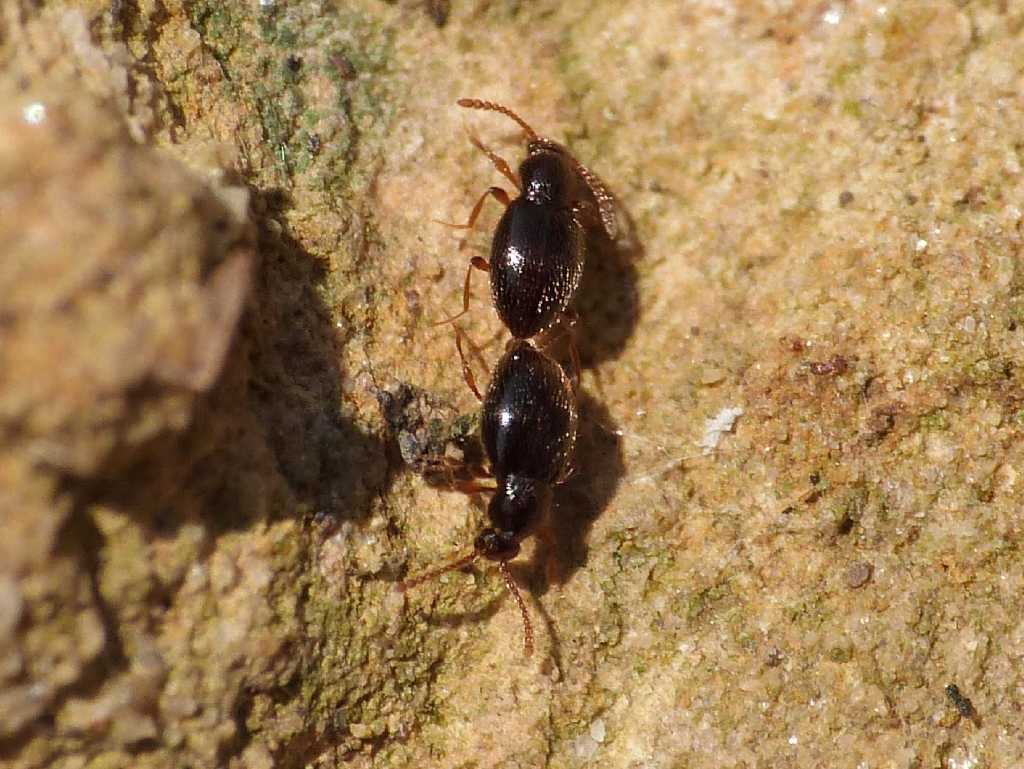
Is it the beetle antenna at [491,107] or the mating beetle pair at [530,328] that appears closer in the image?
the mating beetle pair at [530,328]

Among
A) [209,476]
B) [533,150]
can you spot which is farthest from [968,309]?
[209,476]

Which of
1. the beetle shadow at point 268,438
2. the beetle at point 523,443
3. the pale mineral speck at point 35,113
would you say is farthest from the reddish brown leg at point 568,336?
the pale mineral speck at point 35,113

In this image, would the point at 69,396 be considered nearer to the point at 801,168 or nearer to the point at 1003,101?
the point at 801,168

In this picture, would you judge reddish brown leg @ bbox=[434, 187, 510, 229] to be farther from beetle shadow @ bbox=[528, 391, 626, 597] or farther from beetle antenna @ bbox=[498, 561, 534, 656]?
beetle antenna @ bbox=[498, 561, 534, 656]

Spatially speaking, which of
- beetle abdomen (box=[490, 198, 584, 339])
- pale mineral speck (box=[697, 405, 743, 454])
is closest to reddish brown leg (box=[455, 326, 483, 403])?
beetle abdomen (box=[490, 198, 584, 339])

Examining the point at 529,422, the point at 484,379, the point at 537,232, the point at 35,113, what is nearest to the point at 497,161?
the point at 537,232

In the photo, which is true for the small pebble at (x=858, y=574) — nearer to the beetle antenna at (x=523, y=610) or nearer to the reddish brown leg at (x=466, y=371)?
the beetle antenna at (x=523, y=610)

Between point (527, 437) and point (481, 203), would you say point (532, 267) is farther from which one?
point (527, 437)
